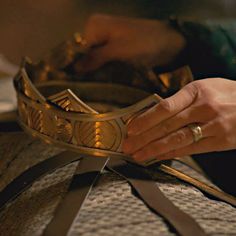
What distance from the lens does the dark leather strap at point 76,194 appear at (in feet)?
1.65

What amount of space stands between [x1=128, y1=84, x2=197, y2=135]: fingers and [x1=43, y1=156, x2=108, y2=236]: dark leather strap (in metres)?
0.06

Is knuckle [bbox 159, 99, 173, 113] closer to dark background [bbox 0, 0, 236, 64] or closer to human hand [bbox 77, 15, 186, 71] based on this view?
human hand [bbox 77, 15, 186, 71]

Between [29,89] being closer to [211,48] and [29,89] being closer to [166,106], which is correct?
[166,106]

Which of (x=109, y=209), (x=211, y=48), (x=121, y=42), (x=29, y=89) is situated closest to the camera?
(x=109, y=209)

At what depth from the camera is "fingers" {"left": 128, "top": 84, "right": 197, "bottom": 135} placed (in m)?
0.57

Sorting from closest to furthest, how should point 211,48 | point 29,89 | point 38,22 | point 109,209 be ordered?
point 109,209 < point 29,89 < point 211,48 < point 38,22

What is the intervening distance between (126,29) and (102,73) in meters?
0.10

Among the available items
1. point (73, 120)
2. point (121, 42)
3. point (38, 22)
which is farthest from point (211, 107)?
point (38, 22)

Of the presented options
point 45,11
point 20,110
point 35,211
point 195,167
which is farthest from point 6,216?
point 45,11

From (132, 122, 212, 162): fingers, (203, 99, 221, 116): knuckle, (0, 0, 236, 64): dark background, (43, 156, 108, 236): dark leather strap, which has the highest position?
(203, 99, 221, 116): knuckle

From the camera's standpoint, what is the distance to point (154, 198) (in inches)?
21.9

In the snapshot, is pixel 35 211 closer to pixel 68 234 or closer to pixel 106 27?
pixel 68 234

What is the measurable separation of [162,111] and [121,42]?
0.43m

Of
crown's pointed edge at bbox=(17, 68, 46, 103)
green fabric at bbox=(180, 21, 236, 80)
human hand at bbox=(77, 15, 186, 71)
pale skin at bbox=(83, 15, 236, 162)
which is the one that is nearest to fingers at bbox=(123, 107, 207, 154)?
pale skin at bbox=(83, 15, 236, 162)
